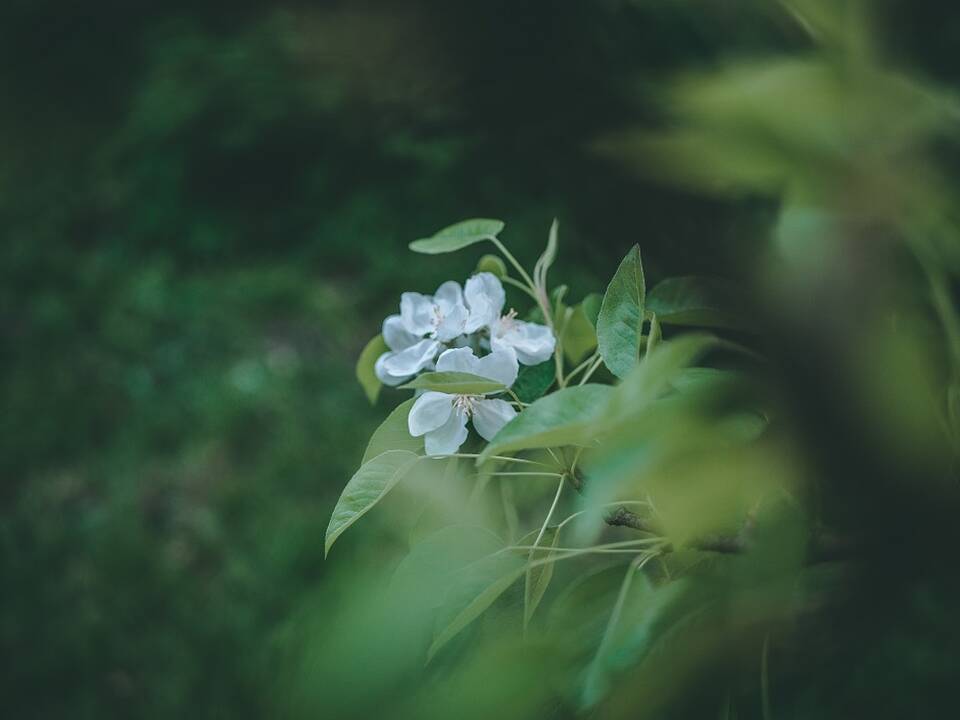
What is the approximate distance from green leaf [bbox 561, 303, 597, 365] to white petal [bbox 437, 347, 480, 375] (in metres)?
0.14

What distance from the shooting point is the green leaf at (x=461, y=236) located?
0.68m

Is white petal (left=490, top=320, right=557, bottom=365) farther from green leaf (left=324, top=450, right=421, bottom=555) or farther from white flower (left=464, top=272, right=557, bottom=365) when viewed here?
green leaf (left=324, top=450, right=421, bottom=555)

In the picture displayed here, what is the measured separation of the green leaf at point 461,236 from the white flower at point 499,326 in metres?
0.03

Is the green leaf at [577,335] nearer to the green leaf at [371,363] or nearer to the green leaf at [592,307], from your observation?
the green leaf at [592,307]

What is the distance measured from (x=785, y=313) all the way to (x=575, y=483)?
264 mm

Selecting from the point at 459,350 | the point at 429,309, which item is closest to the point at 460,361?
the point at 459,350

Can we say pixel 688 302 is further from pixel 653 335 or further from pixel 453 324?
pixel 453 324

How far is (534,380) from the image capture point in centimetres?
66

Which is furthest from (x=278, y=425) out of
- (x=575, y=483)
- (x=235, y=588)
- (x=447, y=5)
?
(x=575, y=483)

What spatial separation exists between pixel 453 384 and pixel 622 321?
117 millimetres

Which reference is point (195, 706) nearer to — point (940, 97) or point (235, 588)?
point (235, 588)

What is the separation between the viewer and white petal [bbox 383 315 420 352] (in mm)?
694

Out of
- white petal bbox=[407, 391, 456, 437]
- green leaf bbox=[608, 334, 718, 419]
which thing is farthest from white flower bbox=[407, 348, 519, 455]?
green leaf bbox=[608, 334, 718, 419]

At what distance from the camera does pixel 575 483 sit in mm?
569
